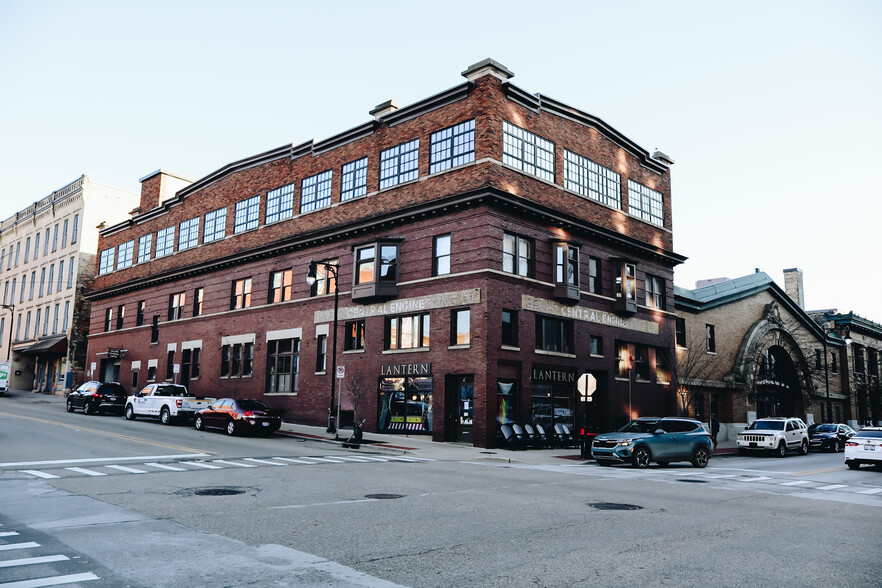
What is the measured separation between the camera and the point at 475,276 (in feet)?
93.1

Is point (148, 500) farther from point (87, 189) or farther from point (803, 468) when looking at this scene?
point (87, 189)

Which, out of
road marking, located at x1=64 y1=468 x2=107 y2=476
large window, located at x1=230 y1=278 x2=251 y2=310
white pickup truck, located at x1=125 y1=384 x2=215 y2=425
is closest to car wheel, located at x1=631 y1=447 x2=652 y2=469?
road marking, located at x1=64 y1=468 x2=107 y2=476

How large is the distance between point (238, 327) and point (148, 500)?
96.5 ft

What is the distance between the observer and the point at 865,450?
2384 cm

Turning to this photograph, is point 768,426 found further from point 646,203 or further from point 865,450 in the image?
point 646,203

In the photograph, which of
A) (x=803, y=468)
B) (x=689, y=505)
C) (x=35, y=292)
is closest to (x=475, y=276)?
(x=803, y=468)

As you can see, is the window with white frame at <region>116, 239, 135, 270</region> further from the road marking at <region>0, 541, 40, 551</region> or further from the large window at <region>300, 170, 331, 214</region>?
the road marking at <region>0, 541, 40, 551</region>

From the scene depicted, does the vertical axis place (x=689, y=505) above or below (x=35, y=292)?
below

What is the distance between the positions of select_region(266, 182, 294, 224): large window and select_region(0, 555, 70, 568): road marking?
105ft

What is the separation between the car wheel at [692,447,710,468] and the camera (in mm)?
23188

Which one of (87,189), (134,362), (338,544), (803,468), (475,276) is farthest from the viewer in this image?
(87,189)

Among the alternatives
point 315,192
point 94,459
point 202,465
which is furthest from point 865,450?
point 315,192

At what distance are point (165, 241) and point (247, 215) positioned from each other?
11134mm

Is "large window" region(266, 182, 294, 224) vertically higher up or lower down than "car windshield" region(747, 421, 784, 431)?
higher up
